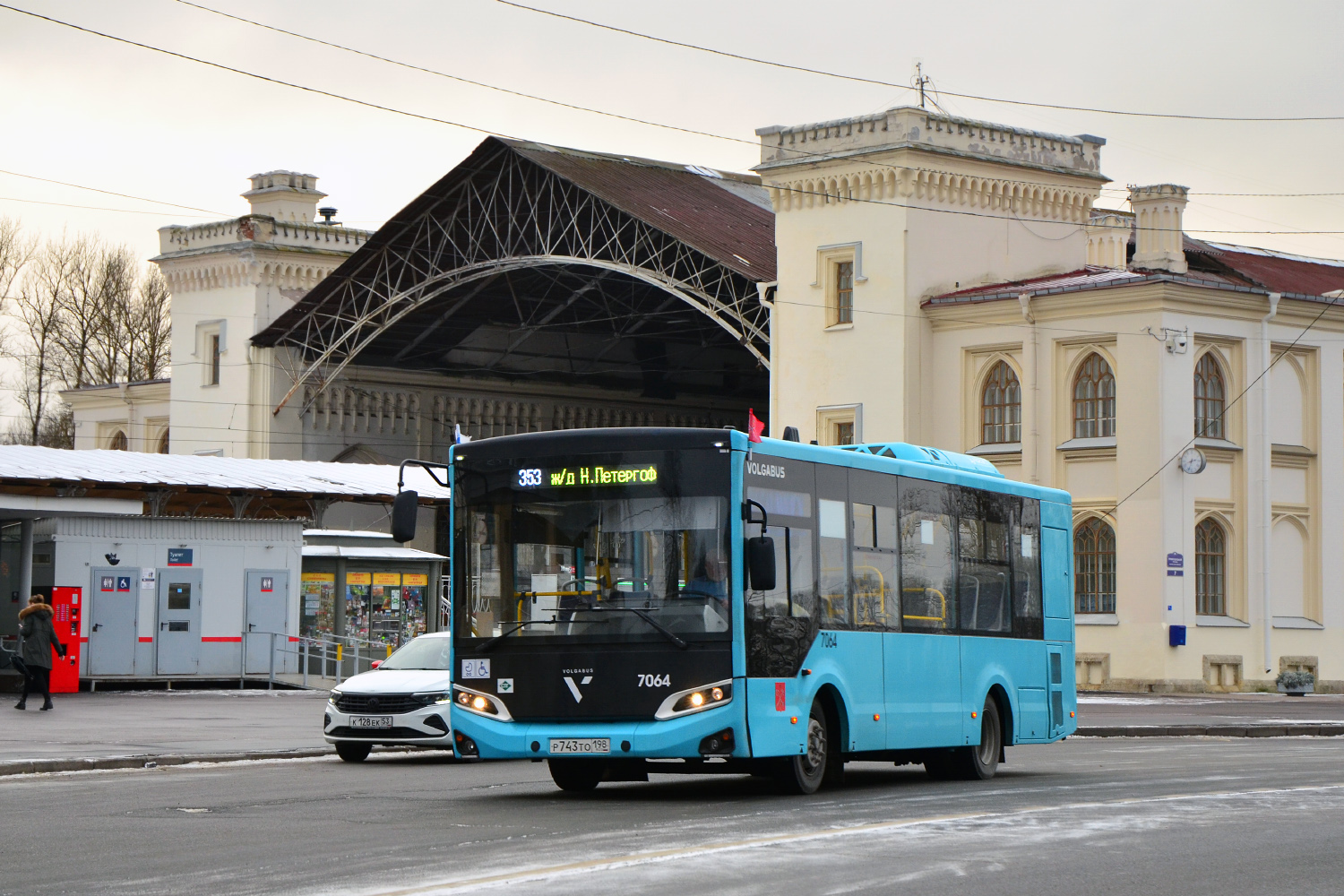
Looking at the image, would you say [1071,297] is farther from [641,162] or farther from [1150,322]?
[641,162]

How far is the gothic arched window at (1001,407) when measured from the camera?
4553 centimetres

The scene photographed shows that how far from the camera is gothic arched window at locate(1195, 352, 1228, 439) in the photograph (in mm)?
43812

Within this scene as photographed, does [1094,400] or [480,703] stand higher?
[1094,400]

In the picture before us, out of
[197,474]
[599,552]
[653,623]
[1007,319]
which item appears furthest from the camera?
[1007,319]

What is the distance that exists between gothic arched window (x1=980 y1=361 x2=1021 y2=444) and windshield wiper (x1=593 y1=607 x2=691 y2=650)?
31.3 meters

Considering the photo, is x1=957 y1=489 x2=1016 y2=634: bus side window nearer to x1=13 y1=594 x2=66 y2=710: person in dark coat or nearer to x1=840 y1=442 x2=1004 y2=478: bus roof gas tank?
x1=840 y1=442 x2=1004 y2=478: bus roof gas tank

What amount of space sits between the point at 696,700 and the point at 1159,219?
38330 mm

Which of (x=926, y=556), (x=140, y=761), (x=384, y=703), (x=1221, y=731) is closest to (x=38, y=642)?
(x=384, y=703)

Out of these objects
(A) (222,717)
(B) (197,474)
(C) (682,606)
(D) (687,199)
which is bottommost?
(A) (222,717)

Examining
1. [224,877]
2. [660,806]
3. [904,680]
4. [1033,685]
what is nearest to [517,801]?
[660,806]

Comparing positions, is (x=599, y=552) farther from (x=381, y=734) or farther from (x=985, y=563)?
(x=381, y=734)

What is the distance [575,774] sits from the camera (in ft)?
53.9

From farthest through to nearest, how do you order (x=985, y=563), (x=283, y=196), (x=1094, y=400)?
(x=283, y=196) → (x=1094, y=400) → (x=985, y=563)

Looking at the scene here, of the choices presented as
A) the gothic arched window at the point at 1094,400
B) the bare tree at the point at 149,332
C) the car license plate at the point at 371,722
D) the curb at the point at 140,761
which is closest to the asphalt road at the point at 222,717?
the curb at the point at 140,761
